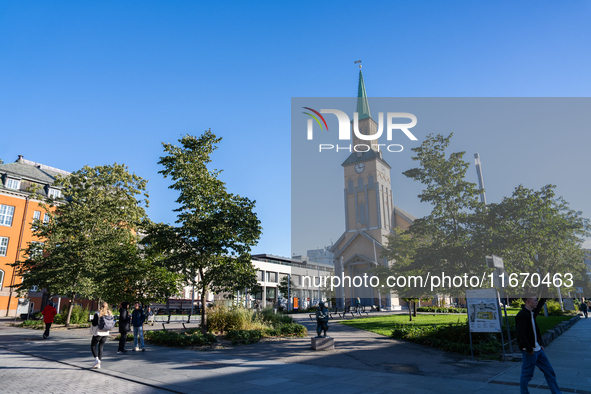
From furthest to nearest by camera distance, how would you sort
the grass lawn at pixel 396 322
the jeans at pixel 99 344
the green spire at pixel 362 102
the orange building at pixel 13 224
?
1. the green spire at pixel 362 102
2. the orange building at pixel 13 224
3. the grass lawn at pixel 396 322
4. the jeans at pixel 99 344

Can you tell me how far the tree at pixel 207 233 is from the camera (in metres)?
17.1

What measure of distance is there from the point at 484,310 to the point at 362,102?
60.8 metres

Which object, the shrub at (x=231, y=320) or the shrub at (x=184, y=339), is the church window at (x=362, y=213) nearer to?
the shrub at (x=231, y=320)

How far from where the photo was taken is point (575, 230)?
77.9ft

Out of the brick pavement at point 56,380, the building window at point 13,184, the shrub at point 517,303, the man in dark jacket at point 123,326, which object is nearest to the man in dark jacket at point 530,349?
the brick pavement at point 56,380

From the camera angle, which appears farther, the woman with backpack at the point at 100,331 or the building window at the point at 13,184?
the building window at the point at 13,184

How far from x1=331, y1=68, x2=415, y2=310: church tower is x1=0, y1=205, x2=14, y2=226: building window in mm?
39226

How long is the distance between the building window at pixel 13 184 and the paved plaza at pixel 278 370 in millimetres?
38936

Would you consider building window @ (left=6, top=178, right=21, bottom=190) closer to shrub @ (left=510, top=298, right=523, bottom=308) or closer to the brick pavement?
the brick pavement

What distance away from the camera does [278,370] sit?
31.3ft

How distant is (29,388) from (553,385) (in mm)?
9655

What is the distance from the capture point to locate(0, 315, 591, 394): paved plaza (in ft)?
25.0

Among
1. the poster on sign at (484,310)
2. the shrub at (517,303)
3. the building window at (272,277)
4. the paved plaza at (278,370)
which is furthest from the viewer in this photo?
the building window at (272,277)

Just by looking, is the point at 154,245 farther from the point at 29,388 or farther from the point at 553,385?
the point at 553,385
